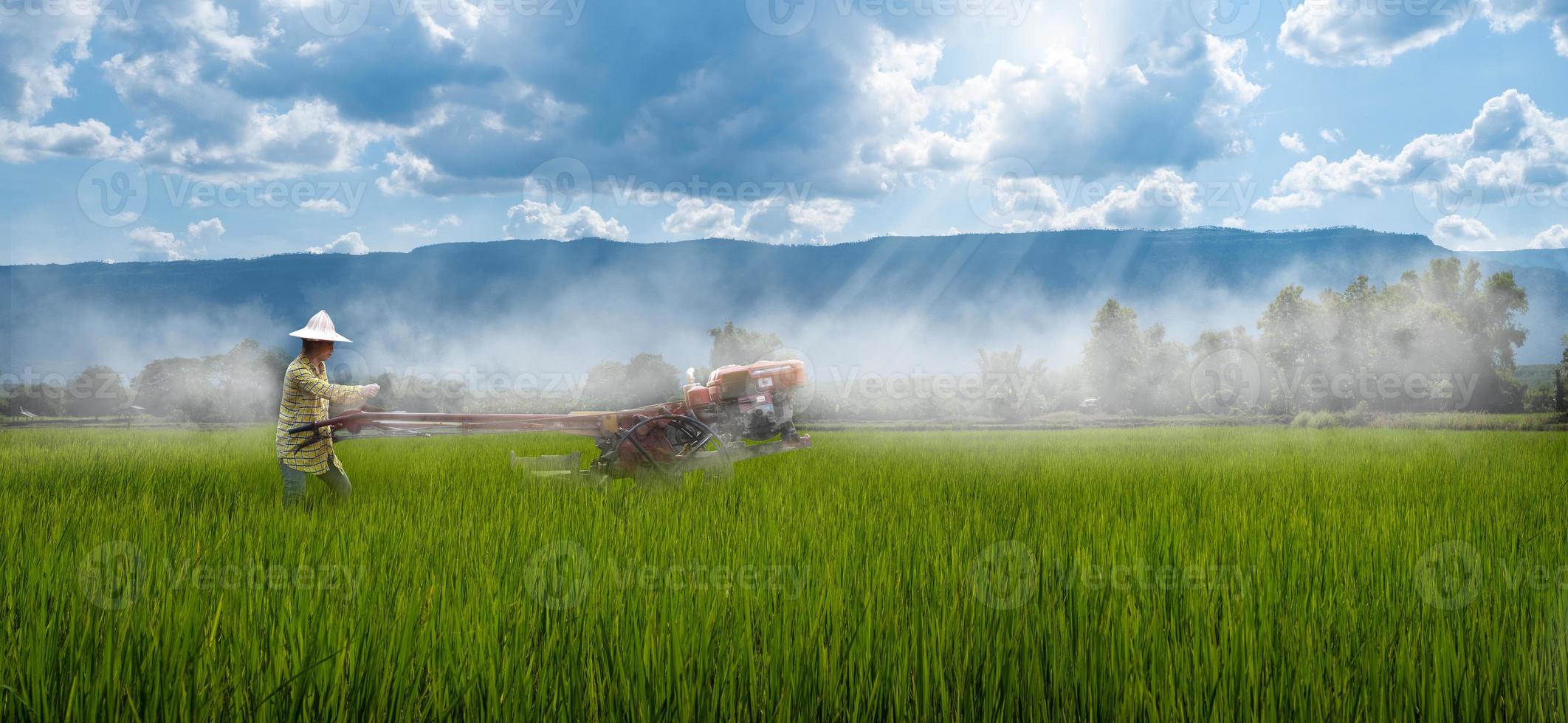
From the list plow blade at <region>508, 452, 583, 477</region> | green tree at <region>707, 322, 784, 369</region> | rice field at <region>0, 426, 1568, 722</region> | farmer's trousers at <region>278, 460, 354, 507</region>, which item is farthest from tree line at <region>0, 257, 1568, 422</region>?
rice field at <region>0, 426, 1568, 722</region>

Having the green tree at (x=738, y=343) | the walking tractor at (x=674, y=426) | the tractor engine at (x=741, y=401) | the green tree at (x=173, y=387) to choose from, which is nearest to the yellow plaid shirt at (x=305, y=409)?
the walking tractor at (x=674, y=426)

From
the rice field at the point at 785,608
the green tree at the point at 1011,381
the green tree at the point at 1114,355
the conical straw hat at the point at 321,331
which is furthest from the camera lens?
the green tree at the point at 1114,355

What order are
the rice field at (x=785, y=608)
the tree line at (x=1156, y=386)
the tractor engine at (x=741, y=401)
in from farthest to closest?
Answer: 1. the tree line at (x=1156, y=386)
2. the tractor engine at (x=741, y=401)
3. the rice field at (x=785, y=608)

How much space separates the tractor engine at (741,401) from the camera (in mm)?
6973

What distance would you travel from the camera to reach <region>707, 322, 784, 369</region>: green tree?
31.5 metres

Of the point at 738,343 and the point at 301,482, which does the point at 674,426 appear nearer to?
the point at 301,482

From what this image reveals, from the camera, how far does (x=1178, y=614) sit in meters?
3.07

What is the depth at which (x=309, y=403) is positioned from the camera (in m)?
6.23

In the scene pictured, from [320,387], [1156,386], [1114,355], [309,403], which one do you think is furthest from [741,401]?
[1156,386]

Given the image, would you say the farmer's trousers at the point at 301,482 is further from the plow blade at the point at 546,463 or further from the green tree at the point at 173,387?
the green tree at the point at 173,387

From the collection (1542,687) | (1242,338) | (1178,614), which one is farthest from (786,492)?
(1242,338)

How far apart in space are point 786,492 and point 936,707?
4.23 meters

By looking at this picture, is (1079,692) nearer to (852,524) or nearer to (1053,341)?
(852,524)

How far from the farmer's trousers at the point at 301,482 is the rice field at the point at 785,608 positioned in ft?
0.62
